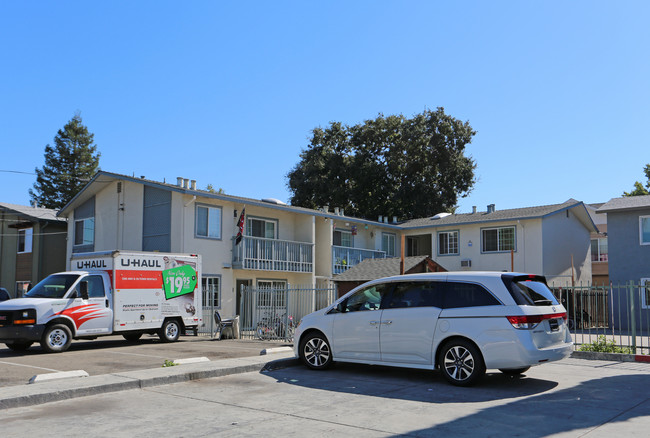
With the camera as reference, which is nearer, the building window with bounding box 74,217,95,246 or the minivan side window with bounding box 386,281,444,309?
A: the minivan side window with bounding box 386,281,444,309

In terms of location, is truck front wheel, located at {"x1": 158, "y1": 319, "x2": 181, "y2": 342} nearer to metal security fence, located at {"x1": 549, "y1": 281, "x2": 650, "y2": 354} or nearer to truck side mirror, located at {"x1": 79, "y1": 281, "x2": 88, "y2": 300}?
truck side mirror, located at {"x1": 79, "y1": 281, "x2": 88, "y2": 300}

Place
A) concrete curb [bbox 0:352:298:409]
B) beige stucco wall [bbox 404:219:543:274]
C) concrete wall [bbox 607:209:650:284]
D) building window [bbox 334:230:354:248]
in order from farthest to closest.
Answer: building window [bbox 334:230:354:248] → beige stucco wall [bbox 404:219:543:274] → concrete wall [bbox 607:209:650:284] → concrete curb [bbox 0:352:298:409]

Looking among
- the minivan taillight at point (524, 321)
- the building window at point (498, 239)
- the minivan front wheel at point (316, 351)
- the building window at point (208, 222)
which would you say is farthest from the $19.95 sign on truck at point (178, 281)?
the building window at point (498, 239)

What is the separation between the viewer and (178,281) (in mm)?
18312

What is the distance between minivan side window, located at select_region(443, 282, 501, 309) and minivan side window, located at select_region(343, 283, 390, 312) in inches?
48.6

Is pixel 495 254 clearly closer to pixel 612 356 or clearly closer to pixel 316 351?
pixel 612 356

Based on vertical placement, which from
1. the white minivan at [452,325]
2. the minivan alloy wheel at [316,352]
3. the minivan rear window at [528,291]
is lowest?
the minivan alloy wheel at [316,352]

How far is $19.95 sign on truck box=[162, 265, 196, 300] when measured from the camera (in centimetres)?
1794

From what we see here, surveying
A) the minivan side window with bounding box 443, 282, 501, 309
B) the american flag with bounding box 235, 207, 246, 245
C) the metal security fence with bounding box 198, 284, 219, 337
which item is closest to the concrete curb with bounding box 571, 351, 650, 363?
the minivan side window with bounding box 443, 282, 501, 309

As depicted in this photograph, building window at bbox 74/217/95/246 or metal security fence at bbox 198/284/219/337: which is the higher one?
building window at bbox 74/217/95/246

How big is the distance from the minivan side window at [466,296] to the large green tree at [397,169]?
1352 inches

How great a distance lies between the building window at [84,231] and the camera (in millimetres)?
28656

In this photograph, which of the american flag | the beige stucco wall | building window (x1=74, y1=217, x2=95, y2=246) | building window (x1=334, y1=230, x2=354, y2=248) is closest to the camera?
the american flag

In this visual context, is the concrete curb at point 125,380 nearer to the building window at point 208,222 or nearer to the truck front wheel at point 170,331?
the truck front wheel at point 170,331
